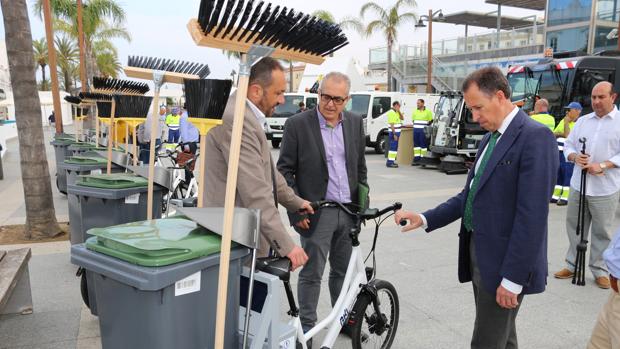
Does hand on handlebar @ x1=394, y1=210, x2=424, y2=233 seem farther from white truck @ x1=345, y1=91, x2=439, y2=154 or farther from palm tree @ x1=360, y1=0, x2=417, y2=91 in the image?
palm tree @ x1=360, y1=0, x2=417, y2=91

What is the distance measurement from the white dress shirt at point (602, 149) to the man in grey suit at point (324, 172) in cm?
271

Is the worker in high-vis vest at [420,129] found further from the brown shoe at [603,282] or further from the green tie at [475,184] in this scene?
the green tie at [475,184]

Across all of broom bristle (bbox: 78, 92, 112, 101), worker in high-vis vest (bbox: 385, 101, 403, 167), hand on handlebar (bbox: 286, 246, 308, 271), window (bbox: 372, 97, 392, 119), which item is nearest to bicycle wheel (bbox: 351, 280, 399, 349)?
hand on handlebar (bbox: 286, 246, 308, 271)

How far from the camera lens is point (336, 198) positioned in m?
3.37

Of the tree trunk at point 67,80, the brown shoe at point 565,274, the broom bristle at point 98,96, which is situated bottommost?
the brown shoe at point 565,274

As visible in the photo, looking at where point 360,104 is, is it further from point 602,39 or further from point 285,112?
point 602,39

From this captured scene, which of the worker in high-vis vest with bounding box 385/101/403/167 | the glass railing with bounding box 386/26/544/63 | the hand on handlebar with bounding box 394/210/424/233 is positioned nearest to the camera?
the hand on handlebar with bounding box 394/210/424/233

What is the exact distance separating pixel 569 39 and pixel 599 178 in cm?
2278

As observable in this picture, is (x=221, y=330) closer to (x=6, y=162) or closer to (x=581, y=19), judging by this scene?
(x=6, y=162)

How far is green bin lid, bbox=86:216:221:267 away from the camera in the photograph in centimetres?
175

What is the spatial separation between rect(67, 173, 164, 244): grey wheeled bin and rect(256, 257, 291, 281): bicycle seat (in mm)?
2035

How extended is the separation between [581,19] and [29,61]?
24.7m

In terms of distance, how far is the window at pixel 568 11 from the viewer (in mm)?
23047

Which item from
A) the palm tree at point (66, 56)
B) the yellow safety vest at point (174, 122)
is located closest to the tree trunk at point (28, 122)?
the yellow safety vest at point (174, 122)
